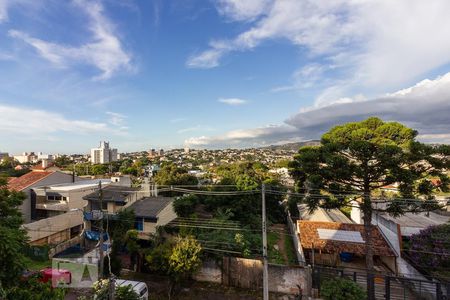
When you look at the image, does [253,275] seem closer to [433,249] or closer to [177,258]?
[177,258]

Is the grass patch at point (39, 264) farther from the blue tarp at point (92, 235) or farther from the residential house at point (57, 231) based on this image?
the blue tarp at point (92, 235)

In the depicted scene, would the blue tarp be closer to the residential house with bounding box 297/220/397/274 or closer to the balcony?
the balcony

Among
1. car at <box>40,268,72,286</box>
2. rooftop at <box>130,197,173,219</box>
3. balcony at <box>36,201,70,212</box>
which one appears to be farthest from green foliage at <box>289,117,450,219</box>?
balcony at <box>36,201,70,212</box>

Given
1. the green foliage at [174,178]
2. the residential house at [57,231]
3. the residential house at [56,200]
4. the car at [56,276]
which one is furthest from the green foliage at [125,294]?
the green foliage at [174,178]

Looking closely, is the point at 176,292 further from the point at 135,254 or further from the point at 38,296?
the point at 38,296

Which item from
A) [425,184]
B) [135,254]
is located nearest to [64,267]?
[135,254]

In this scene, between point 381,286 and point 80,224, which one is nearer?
point 381,286
